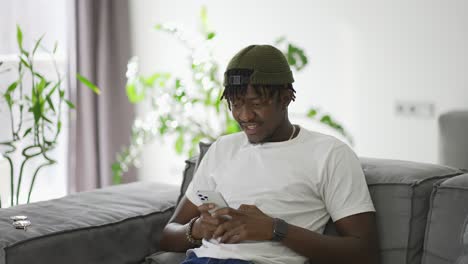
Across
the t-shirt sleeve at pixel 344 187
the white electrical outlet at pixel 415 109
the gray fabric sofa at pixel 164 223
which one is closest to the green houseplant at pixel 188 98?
the white electrical outlet at pixel 415 109

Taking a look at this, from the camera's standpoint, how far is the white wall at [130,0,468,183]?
2904 millimetres

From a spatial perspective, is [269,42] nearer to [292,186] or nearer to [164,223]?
[164,223]

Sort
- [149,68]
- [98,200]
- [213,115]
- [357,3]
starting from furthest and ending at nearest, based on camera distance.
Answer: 1. [149,68]
2. [213,115]
3. [357,3]
4. [98,200]

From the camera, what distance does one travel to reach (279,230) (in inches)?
71.6

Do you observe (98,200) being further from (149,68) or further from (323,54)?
(149,68)

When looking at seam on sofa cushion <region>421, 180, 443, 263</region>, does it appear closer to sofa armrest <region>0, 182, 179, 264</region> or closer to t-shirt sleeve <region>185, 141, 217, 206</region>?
t-shirt sleeve <region>185, 141, 217, 206</region>

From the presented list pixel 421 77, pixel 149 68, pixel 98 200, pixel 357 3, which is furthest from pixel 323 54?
pixel 98 200

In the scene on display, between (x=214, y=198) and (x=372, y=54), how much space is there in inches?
60.4

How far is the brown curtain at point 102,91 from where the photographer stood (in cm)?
375

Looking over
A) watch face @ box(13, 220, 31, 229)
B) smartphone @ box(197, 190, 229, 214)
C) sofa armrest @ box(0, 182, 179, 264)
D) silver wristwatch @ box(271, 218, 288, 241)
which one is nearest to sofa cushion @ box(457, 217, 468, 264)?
silver wristwatch @ box(271, 218, 288, 241)

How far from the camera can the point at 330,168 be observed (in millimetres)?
1892

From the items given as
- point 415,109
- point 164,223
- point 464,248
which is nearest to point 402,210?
point 464,248

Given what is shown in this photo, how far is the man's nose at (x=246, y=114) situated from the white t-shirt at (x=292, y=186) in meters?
0.11

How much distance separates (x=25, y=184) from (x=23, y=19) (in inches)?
33.1
